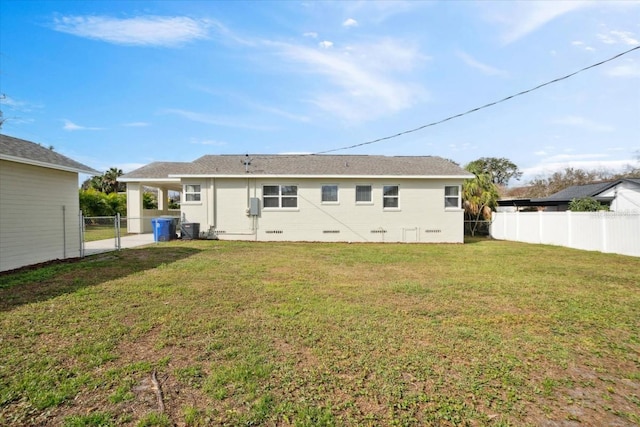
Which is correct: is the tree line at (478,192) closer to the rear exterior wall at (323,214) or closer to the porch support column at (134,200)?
the porch support column at (134,200)

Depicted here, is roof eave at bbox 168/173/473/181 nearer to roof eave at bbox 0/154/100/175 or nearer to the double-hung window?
the double-hung window

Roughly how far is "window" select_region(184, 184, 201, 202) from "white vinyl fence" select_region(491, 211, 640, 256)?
1686cm

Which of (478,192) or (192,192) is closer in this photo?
(192,192)

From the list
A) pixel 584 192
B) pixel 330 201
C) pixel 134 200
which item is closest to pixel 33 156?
pixel 134 200

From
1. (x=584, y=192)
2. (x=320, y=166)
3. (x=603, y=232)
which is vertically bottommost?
(x=603, y=232)

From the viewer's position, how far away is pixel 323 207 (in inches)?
600

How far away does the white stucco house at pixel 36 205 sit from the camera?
7.83 meters

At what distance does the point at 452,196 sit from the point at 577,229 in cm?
522

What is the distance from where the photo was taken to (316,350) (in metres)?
3.51

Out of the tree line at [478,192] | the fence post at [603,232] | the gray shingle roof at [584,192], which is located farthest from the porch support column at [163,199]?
the gray shingle roof at [584,192]

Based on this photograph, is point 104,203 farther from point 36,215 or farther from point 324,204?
point 324,204

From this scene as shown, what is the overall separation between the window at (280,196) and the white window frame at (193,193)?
322 cm

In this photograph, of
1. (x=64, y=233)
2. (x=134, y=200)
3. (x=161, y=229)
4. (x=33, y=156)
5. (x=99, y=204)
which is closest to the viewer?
(x=33, y=156)

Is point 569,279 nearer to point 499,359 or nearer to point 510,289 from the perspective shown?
point 510,289
